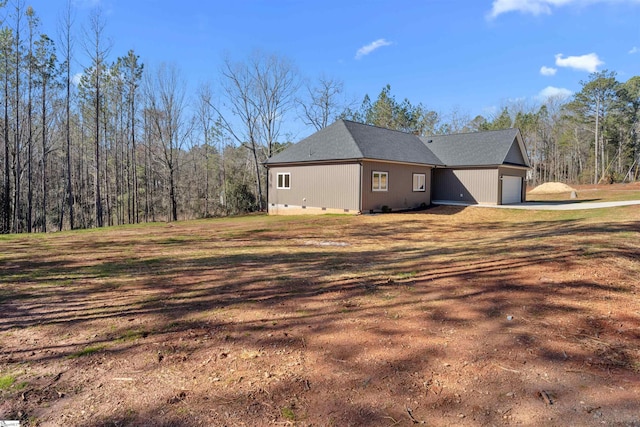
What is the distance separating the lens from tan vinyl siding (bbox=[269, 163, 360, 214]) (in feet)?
57.9

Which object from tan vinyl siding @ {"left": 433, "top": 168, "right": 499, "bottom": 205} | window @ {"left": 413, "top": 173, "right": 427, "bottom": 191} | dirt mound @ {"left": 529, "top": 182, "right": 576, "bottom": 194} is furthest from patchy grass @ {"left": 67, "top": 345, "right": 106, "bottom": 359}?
dirt mound @ {"left": 529, "top": 182, "right": 576, "bottom": 194}

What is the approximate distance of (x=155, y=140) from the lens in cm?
2775

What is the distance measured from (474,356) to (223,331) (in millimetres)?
2209

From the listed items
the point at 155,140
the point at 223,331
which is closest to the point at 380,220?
the point at 223,331

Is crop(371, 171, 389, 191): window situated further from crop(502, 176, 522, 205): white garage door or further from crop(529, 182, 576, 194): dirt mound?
crop(529, 182, 576, 194): dirt mound

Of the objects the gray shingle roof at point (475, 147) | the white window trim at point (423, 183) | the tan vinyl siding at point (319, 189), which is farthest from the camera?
the gray shingle roof at point (475, 147)

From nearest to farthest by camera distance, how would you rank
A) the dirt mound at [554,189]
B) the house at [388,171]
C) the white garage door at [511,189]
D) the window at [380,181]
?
the house at [388,171] → the window at [380,181] → the white garage door at [511,189] → the dirt mound at [554,189]

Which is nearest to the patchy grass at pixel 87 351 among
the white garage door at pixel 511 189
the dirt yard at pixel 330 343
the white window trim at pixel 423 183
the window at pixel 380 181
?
the dirt yard at pixel 330 343

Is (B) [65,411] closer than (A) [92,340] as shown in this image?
Yes

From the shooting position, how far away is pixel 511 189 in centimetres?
2311

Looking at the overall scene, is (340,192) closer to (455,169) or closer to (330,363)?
(455,169)

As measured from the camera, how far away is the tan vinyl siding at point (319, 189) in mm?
17656

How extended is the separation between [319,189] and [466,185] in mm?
9706

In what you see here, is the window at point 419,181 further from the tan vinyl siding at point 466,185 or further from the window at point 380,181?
the window at point 380,181
